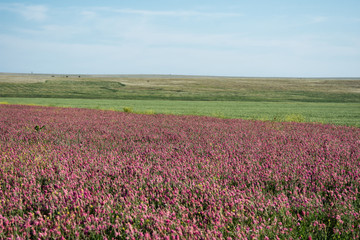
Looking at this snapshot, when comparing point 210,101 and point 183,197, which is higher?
point 183,197

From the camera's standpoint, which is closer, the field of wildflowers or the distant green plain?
→ the field of wildflowers

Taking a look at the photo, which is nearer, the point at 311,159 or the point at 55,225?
the point at 55,225

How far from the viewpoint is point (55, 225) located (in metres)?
2.58

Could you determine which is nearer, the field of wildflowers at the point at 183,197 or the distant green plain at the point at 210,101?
the field of wildflowers at the point at 183,197

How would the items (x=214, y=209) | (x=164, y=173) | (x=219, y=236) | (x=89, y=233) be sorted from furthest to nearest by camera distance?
1. (x=164, y=173)
2. (x=214, y=209)
3. (x=89, y=233)
4. (x=219, y=236)

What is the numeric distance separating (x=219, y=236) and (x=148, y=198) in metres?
1.14

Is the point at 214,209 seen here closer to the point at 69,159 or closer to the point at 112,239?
the point at 112,239

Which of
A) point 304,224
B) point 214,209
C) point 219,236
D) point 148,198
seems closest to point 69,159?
point 148,198

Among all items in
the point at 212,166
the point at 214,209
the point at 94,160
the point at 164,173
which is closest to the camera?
the point at 214,209

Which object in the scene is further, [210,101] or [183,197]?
[210,101]

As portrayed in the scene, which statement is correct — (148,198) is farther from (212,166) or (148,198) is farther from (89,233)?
(212,166)

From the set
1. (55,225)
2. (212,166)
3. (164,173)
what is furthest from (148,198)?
(212,166)

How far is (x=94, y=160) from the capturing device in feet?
15.7

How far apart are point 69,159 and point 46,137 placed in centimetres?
315
